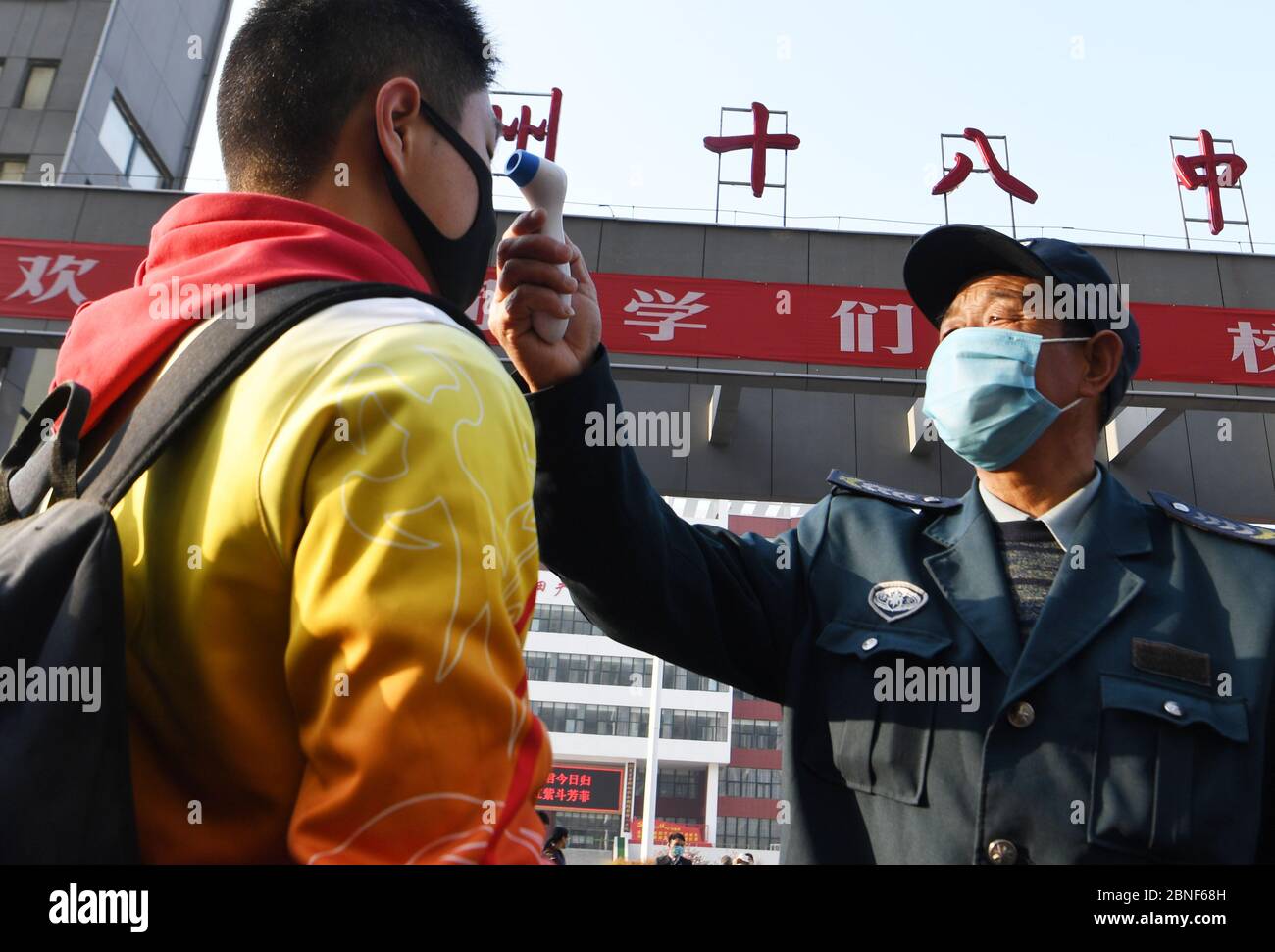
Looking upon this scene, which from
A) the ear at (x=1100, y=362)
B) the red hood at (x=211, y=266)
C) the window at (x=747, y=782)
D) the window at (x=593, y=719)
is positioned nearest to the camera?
the red hood at (x=211, y=266)

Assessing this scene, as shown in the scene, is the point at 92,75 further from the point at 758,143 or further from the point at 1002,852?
the point at 1002,852

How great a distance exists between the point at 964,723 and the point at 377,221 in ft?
4.74

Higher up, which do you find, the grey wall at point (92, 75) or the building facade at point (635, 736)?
the grey wall at point (92, 75)

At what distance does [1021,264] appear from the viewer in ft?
8.42

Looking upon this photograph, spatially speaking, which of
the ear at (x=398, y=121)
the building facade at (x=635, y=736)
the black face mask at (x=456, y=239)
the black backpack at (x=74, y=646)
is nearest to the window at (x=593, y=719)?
the building facade at (x=635, y=736)

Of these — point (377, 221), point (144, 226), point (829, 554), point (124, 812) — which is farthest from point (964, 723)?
point (144, 226)

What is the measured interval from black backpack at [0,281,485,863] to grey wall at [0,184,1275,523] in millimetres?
8297

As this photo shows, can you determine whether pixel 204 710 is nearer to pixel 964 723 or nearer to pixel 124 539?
pixel 124 539

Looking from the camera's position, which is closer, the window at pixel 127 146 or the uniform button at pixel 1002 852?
the uniform button at pixel 1002 852

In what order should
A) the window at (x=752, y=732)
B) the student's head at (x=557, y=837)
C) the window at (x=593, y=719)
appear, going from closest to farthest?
the student's head at (x=557, y=837) < the window at (x=593, y=719) < the window at (x=752, y=732)

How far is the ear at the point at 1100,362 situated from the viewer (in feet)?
8.52

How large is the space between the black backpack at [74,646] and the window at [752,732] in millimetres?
58648

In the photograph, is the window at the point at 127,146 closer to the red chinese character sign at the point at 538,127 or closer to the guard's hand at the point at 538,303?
the red chinese character sign at the point at 538,127

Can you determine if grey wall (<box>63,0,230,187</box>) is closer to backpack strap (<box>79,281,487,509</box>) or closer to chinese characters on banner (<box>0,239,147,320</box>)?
chinese characters on banner (<box>0,239,147,320</box>)
